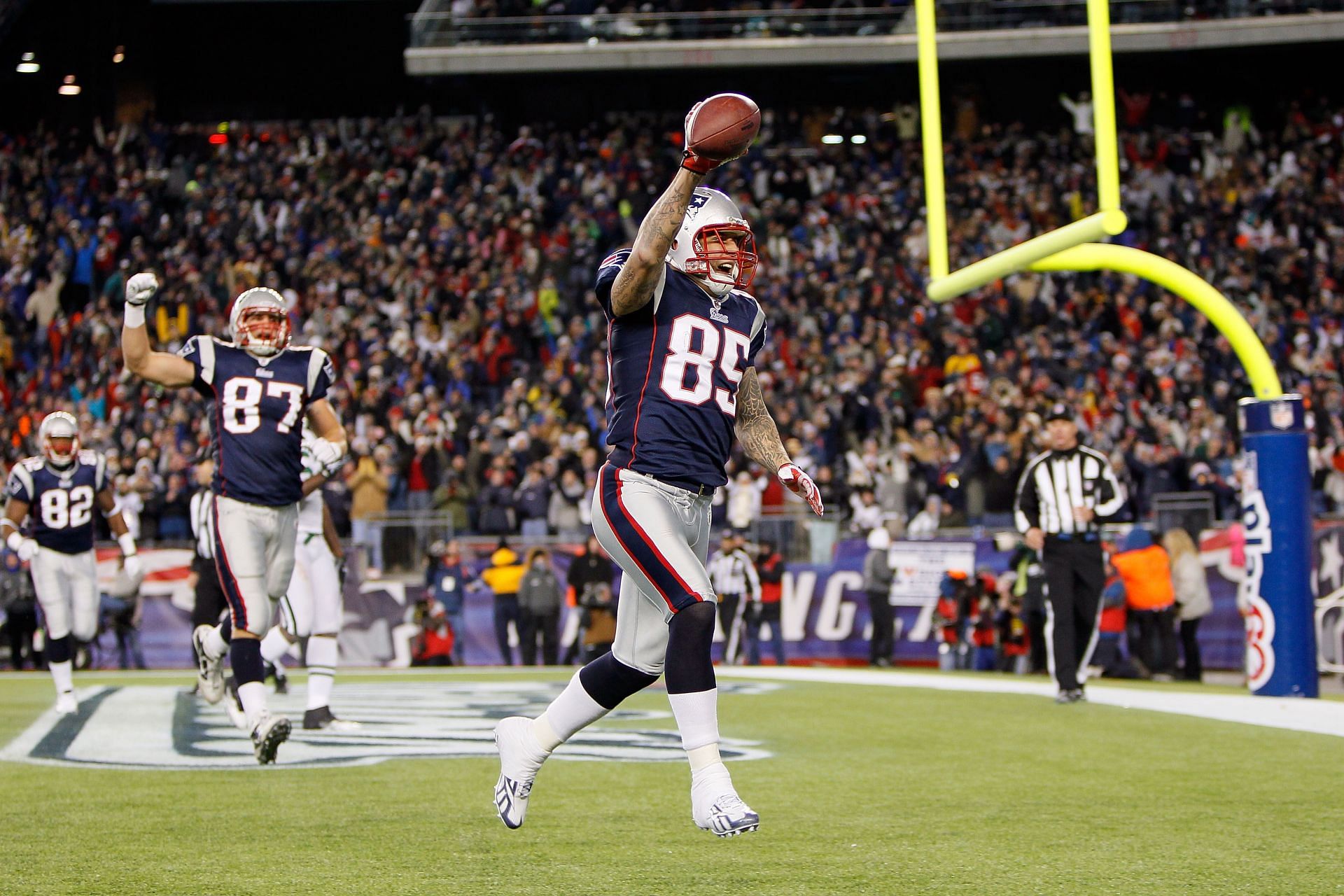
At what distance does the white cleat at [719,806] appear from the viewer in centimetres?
402

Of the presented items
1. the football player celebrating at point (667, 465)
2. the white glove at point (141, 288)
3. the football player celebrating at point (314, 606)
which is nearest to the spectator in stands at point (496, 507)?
the football player celebrating at point (314, 606)


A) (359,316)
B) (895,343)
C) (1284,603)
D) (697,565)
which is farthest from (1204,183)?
(697,565)

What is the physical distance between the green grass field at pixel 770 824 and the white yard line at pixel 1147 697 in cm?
70

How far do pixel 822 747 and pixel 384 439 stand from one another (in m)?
11.5

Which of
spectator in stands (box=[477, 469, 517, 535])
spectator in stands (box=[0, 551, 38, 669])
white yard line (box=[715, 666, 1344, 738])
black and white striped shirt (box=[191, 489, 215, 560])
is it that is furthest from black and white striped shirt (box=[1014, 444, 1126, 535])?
spectator in stands (box=[0, 551, 38, 669])

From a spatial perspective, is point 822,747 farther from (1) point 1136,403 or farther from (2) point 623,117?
(2) point 623,117

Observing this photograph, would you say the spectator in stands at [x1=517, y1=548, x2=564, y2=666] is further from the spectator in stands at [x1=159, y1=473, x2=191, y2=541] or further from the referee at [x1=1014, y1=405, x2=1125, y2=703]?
the referee at [x1=1014, y1=405, x2=1125, y2=703]

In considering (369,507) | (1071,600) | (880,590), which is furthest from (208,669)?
(369,507)

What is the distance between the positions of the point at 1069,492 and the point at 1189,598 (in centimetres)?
359

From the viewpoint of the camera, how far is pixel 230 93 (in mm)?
29062

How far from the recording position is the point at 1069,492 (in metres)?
10.1

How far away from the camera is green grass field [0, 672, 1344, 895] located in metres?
4.20

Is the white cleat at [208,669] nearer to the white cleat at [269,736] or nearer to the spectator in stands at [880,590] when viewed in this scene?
the white cleat at [269,736]

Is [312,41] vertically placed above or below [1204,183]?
above
